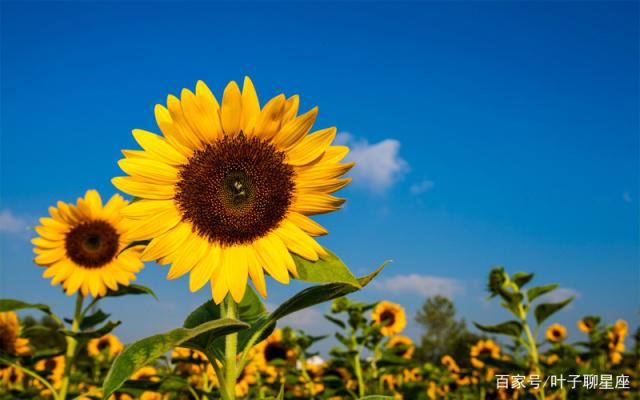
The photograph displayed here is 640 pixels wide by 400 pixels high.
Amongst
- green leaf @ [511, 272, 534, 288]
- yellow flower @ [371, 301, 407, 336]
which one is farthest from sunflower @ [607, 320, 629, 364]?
green leaf @ [511, 272, 534, 288]

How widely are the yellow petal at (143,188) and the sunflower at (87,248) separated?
261 centimetres

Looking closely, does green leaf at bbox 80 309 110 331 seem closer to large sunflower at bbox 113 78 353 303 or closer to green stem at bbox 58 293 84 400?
green stem at bbox 58 293 84 400

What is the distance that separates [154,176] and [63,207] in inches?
123

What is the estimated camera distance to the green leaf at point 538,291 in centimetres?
506

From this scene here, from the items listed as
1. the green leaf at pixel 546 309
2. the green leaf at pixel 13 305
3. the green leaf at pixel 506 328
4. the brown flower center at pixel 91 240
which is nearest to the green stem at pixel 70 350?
the brown flower center at pixel 91 240

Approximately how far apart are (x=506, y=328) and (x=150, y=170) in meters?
3.93

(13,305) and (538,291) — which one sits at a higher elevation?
(538,291)

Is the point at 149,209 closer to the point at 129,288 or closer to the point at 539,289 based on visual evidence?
the point at 129,288

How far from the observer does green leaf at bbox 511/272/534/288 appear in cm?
540

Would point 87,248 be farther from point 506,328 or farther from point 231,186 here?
point 506,328

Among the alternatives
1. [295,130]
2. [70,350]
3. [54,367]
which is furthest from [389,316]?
[295,130]

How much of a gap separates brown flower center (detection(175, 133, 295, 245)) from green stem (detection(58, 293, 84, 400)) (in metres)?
2.42

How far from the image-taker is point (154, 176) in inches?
90.7

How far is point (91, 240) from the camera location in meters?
5.03
